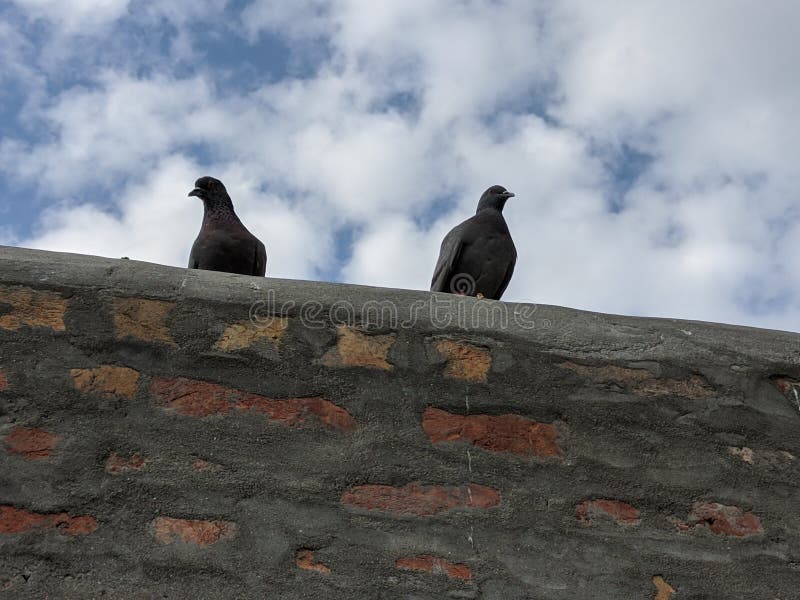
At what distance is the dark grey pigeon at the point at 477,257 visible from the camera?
4867 millimetres

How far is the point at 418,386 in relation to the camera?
2.32 meters

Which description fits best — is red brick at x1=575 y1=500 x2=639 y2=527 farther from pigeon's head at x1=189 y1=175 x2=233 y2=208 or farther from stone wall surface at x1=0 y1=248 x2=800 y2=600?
pigeon's head at x1=189 y1=175 x2=233 y2=208

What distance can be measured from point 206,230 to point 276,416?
269 cm

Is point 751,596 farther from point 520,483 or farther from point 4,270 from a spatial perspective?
point 4,270

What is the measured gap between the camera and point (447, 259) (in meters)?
4.93

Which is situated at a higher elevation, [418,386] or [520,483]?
[418,386]

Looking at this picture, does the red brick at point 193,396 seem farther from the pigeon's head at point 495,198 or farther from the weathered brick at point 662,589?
the pigeon's head at point 495,198

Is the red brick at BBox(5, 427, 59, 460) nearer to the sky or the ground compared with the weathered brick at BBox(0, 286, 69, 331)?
nearer to the ground

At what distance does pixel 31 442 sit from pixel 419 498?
3.45 ft

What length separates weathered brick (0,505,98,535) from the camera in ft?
6.46

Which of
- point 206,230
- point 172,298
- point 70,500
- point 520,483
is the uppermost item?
point 206,230

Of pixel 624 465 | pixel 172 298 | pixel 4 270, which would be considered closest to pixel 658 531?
pixel 624 465

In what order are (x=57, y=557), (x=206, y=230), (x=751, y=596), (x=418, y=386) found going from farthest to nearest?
(x=206, y=230)
(x=418, y=386)
(x=751, y=596)
(x=57, y=557)

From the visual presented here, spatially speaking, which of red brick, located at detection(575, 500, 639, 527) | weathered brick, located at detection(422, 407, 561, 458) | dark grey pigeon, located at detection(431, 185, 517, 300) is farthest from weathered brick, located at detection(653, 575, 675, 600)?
dark grey pigeon, located at detection(431, 185, 517, 300)
